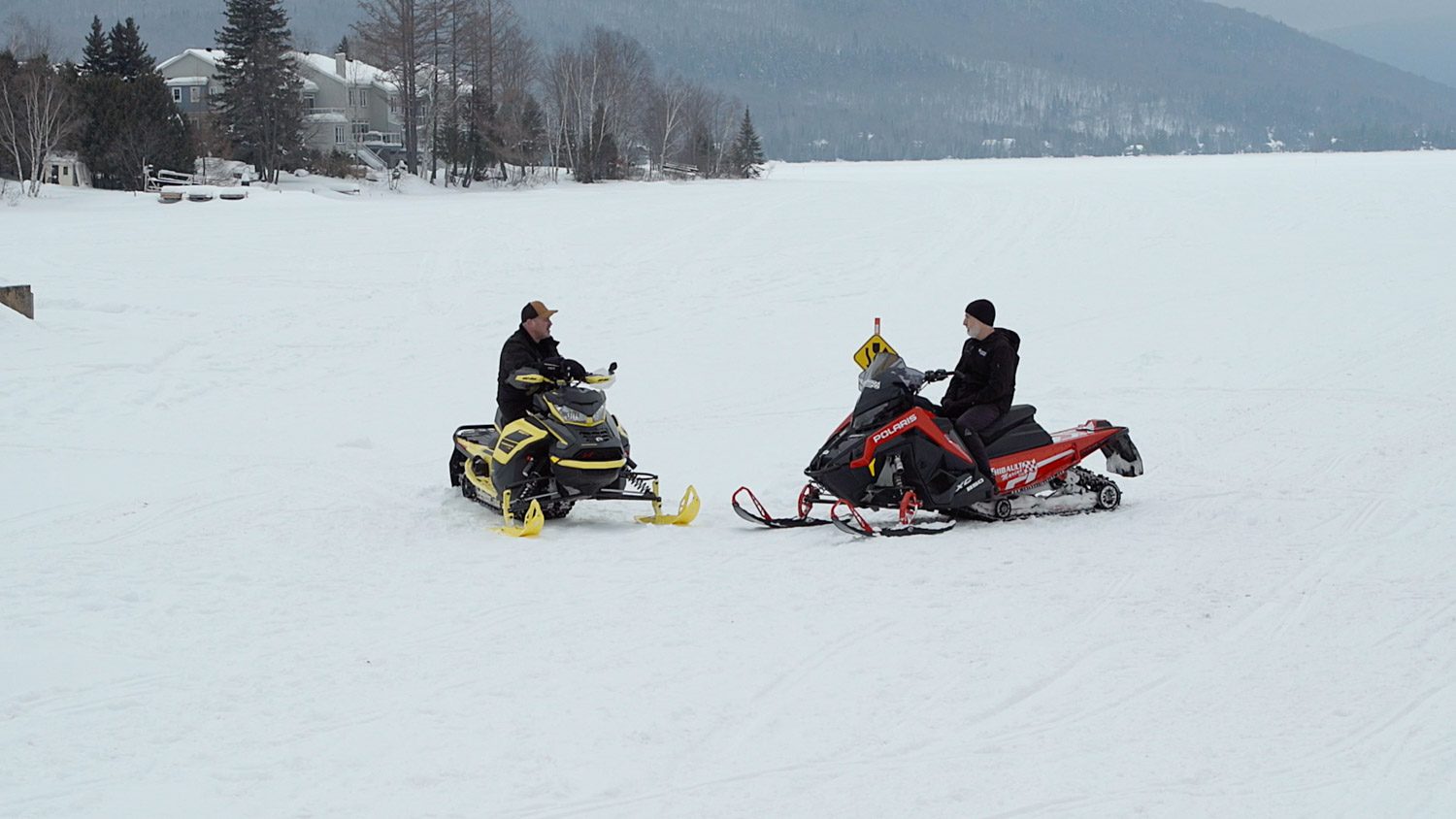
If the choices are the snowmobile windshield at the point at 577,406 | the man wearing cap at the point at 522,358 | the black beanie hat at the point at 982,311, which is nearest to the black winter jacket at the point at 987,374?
the black beanie hat at the point at 982,311

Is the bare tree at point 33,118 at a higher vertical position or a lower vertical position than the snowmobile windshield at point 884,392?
higher

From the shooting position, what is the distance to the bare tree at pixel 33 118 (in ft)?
134

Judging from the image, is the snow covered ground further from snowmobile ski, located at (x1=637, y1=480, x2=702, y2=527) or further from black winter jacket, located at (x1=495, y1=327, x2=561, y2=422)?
black winter jacket, located at (x1=495, y1=327, x2=561, y2=422)

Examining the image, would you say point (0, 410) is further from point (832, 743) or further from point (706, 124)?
point (706, 124)

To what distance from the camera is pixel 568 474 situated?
888cm

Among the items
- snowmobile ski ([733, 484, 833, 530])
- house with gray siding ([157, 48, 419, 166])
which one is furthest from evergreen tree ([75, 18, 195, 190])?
snowmobile ski ([733, 484, 833, 530])

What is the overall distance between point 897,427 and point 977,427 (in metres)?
0.64

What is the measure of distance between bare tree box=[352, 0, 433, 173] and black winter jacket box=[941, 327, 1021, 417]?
53781 mm

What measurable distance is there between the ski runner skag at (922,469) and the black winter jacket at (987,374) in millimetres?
196

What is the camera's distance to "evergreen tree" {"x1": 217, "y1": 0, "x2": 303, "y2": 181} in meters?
55.1

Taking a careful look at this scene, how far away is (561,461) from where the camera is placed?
348 inches

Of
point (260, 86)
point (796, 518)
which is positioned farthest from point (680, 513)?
point (260, 86)

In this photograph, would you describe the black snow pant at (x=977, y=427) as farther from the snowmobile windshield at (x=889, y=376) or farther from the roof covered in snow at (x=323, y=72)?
the roof covered in snow at (x=323, y=72)

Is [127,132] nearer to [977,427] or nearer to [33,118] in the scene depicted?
[33,118]
